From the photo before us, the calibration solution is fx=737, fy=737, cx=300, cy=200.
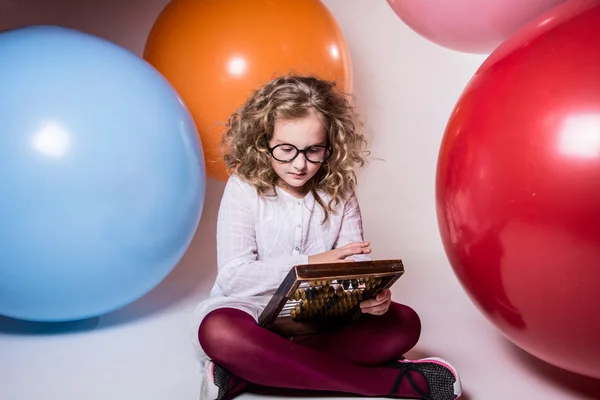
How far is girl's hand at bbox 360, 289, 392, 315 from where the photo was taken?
5.67ft

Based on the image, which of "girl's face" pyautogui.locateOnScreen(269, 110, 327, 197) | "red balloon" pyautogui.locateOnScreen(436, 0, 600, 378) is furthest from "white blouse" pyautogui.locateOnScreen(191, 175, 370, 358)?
"red balloon" pyautogui.locateOnScreen(436, 0, 600, 378)

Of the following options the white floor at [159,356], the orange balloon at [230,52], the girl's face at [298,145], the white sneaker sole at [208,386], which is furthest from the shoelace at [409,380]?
the orange balloon at [230,52]

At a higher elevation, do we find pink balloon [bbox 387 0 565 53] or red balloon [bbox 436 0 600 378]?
pink balloon [bbox 387 0 565 53]

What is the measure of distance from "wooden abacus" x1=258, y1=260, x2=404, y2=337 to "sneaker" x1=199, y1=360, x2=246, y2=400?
0.15 metres

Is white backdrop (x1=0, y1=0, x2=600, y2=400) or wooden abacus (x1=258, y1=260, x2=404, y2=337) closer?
wooden abacus (x1=258, y1=260, x2=404, y2=337)

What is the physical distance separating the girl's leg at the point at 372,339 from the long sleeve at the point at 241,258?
0.17 meters

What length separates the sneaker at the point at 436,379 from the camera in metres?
1.66

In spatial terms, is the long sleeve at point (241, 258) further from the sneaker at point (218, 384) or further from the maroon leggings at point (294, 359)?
the sneaker at point (218, 384)

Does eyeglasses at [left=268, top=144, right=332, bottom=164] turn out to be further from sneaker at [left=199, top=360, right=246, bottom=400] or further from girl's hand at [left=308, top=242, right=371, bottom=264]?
sneaker at [left=199, top=360, right=246, bottom=400]

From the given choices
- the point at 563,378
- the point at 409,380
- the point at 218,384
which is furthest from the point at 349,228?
the point at 563,378

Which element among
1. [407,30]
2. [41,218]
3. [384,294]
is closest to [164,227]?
[41,218]

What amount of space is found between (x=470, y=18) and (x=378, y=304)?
3.01ft

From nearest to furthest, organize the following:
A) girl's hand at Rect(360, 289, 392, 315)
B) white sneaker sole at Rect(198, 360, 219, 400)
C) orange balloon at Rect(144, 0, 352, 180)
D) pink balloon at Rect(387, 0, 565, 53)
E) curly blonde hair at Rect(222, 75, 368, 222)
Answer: white sneaker sole at Rect(198, 360, 219, 400) < girl's hand at Rect(360, 289, 392, 315) < curly blonde hair at Rect(222, 75, 368, 222) < pink balloon at Rect(387, 0, 565, 53) < orange balloon at Rect(144, 0, 352, 180)

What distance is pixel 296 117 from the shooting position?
6.01ft
